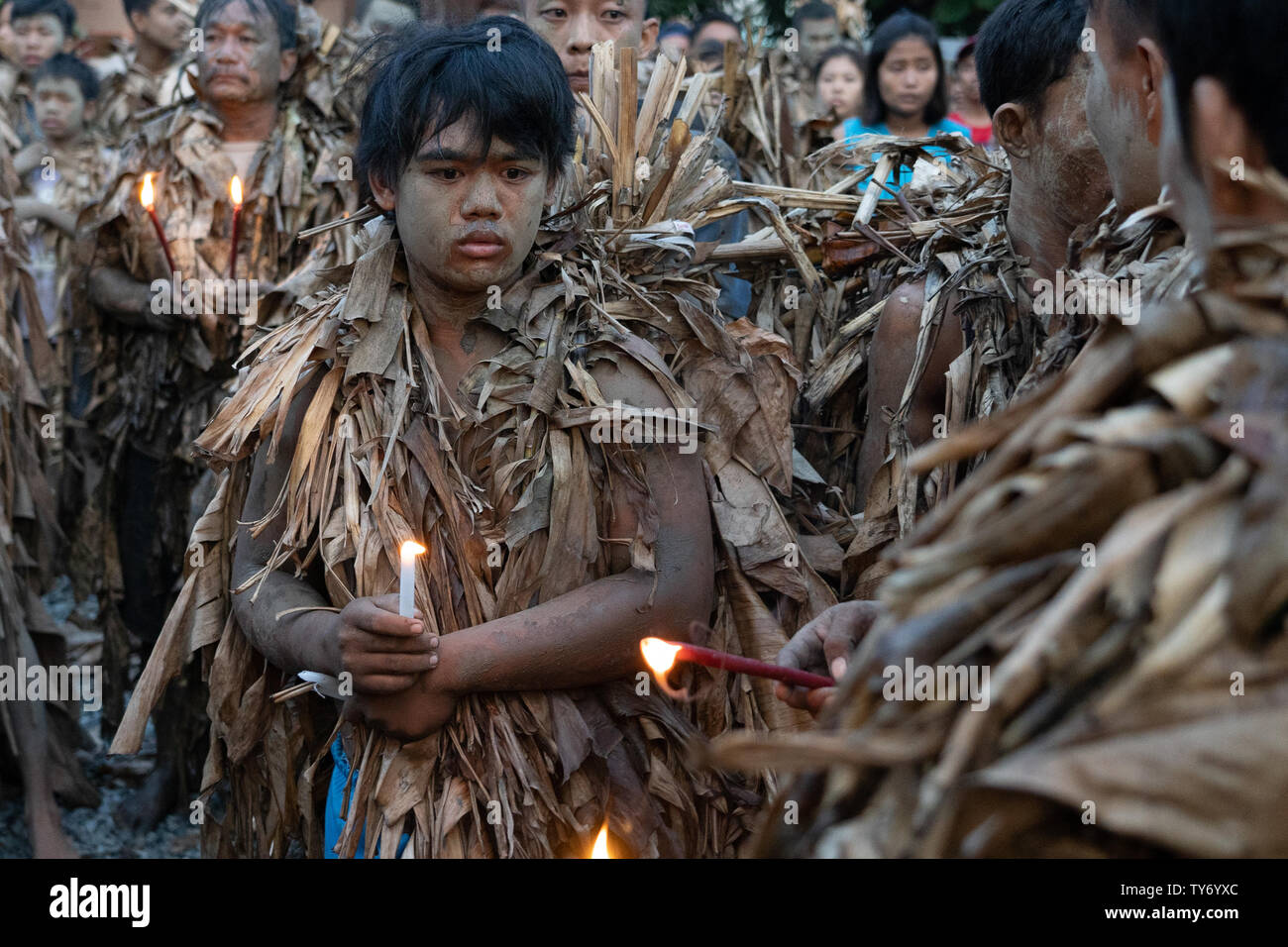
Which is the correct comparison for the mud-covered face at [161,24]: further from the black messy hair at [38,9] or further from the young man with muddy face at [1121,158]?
the young man with muddy face at [1121,158]

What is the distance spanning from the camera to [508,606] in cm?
274

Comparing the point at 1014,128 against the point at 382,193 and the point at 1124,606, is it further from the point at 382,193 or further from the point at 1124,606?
the point at 1124,606

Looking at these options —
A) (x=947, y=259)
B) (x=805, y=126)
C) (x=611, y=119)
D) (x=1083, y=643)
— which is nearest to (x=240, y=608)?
(x=611, y=119)

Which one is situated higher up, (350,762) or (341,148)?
(341,148)

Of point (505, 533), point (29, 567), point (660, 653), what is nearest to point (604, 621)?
point (505, 533)

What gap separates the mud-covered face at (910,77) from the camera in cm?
672

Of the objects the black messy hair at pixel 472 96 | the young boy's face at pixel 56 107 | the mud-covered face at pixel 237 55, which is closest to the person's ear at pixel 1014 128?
the black messy hair at pixel 472 96

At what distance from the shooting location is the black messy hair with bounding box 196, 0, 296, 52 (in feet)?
17.1

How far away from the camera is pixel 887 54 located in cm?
684

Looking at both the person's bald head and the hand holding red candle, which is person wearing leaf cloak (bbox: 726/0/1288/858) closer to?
the hand holding red candle

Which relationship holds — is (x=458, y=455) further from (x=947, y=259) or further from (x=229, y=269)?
→ (x=229, y=269)

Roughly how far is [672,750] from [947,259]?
1312mm

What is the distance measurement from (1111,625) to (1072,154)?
2034mm
